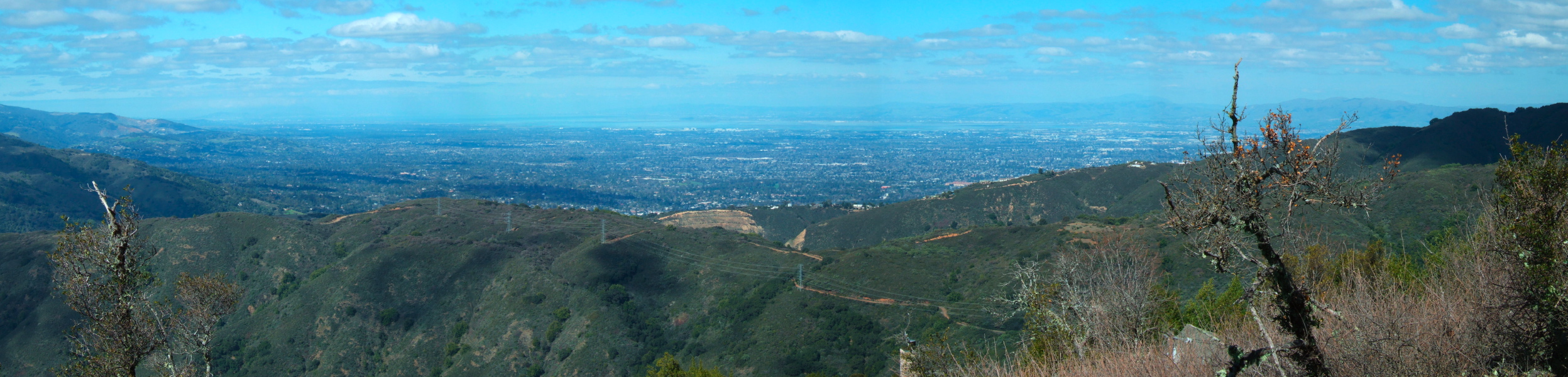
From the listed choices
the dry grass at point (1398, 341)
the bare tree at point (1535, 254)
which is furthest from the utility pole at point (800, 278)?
the bare tree at point (1535, 254)

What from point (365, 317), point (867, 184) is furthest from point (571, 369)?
point (867, 184)

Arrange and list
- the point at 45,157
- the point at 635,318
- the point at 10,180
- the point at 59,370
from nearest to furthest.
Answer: the point at 59,370, the point at 635,318, the point at 10,180, the point at 45,157

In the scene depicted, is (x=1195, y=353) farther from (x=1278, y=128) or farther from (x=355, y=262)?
A: (x=355, y=262)

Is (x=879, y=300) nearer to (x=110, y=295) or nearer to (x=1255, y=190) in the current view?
(x=110, y=295)

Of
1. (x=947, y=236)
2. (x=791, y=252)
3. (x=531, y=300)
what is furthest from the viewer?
(x=947, y=236)

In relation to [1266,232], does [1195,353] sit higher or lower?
lower

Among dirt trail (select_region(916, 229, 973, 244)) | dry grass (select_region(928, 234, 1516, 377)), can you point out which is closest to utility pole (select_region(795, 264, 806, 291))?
dirt trail (select_region(916, 229, 973, 244))

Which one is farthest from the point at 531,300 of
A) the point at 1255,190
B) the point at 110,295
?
the point at 1255,190
